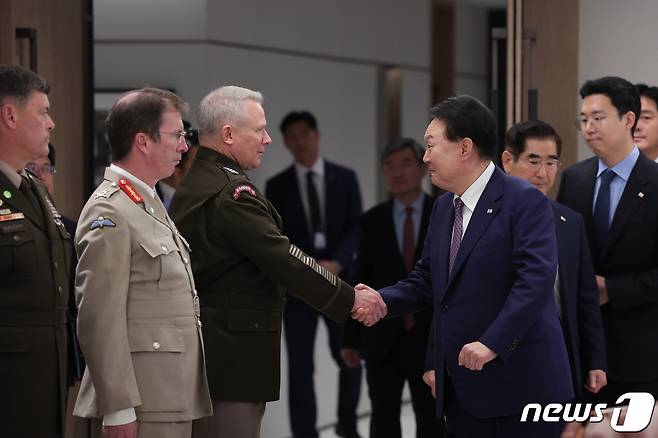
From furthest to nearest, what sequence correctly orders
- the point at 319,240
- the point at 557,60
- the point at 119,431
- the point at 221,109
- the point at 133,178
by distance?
the point at 319,240 → the point at 557,60 → the point at 221,109 → the point at 133,178 → the point at 119,431

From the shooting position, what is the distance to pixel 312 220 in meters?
7.26

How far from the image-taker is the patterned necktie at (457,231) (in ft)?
12.6

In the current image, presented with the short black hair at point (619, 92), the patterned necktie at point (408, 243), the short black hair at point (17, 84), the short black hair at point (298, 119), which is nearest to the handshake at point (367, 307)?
the short black hair at point (17, 84)

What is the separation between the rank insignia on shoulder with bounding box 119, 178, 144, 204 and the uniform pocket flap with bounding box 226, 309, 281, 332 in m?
0.58

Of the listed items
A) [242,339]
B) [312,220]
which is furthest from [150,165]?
[312,220]

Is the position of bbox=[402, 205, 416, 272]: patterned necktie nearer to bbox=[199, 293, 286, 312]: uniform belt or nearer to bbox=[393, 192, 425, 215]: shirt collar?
bbox=[393, 192, 425, 215]: shirt collar

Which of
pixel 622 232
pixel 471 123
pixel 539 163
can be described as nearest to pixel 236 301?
pixel 471 123

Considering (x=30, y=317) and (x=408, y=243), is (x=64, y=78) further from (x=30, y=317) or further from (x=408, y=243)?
(x=30, y=317)

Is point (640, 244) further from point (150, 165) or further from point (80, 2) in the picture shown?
point (80, 2)

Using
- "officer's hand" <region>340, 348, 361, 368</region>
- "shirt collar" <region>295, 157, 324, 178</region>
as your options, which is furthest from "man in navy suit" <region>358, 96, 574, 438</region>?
"shirt collar" <region>295, 157, 324, 178</region>

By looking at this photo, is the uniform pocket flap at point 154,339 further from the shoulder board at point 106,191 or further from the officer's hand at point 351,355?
the officer's hand at point 351,355

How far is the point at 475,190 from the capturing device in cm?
385

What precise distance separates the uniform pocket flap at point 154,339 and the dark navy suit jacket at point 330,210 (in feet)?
12.2

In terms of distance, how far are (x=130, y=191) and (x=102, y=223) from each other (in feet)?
0.58
